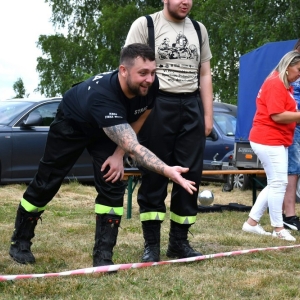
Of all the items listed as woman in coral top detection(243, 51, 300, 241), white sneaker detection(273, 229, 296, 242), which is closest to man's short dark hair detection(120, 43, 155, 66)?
woman in coral top detection(243, 51, 300, 241)

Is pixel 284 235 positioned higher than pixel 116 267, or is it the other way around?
pixel 116 267

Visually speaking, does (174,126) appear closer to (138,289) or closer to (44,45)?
(138,289)

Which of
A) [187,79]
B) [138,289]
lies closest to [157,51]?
[187,79]

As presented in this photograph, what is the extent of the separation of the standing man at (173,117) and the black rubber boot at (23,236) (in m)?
0.79

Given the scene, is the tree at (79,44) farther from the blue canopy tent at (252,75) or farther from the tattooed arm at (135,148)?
the tattooed arm at (135,148)

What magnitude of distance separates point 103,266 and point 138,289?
0.44 metres

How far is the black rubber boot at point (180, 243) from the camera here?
207 inches

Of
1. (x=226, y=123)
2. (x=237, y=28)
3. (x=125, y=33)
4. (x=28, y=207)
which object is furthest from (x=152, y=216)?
(x=125, y=33)

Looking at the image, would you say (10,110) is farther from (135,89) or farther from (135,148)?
(135,148)

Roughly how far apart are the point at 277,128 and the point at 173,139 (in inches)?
67.6

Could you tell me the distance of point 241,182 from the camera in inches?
512

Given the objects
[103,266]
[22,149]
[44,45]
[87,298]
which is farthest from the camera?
[44,45]

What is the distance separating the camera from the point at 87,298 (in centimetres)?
391

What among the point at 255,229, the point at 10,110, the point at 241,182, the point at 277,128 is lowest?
the point at 241,182
